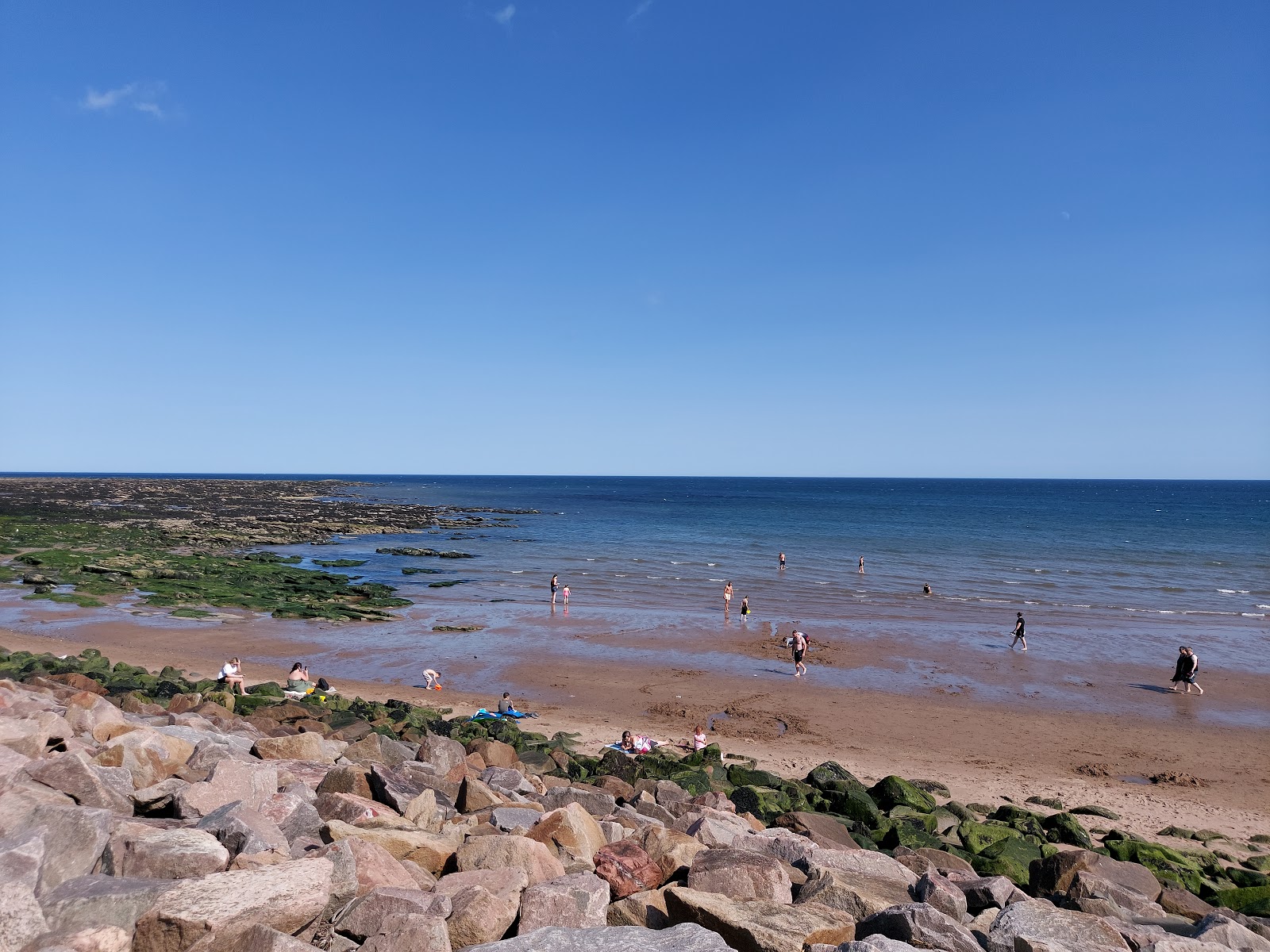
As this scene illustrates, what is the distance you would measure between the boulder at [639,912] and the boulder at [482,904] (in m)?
0.67

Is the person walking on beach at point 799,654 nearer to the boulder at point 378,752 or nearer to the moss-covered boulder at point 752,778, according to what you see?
the moss-covered boulder at point 752,778

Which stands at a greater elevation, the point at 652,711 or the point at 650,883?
the point at 650,883

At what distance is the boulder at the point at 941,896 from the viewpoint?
20.2ft

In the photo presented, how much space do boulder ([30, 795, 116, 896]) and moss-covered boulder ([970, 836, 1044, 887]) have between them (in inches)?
342

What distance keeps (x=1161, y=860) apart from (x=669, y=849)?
8.04 metres

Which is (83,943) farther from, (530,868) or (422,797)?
(422,797)

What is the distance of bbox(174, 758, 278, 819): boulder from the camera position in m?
6.08

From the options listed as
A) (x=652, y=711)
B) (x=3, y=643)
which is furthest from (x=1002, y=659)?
(x=3, y=643)

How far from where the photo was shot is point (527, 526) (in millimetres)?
76125

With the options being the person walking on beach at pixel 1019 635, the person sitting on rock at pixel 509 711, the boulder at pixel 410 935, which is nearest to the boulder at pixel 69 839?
the boulder at pixel 410 935

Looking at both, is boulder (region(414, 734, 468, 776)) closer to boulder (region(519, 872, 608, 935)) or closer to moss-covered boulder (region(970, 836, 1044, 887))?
boulder (region(519, 872, 608, 935))

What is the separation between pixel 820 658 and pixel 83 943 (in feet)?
74.6

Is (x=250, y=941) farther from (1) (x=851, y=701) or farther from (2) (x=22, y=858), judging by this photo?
(1) (x=851, y=701)

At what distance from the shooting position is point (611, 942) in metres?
4.48
